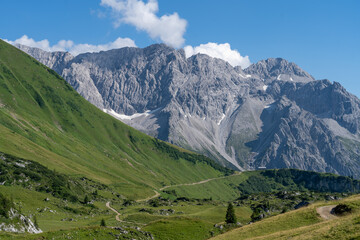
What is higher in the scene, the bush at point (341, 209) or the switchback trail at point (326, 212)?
the bush at point (341, 209)

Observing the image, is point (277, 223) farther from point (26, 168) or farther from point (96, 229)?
point (26, 168)

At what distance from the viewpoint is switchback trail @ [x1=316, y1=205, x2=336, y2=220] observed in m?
58.1

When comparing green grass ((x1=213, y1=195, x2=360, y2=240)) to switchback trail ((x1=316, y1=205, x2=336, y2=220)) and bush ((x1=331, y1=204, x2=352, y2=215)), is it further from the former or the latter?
bush ((x1=331, y1=204, x2=352, y2=215))

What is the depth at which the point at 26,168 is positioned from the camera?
522 ft

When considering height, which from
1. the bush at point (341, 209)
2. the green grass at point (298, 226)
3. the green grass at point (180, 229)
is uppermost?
Answer: the bush at point (341, 209)

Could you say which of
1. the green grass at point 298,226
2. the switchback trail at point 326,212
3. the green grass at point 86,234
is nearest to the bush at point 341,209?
the switchback trail at point 326,212

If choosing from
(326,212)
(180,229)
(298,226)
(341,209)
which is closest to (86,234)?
(180,229)

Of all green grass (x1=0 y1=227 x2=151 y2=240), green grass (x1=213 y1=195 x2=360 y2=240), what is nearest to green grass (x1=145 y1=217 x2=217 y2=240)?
green grass (x1=0 y1=227 x2=151 y2=240)

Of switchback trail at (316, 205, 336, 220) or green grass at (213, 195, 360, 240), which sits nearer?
green grass at (213, 195, 360, 240)

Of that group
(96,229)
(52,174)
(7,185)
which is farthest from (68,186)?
(96,229)

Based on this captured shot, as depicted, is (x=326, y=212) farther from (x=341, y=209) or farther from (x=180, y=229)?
(x=180, y=229)

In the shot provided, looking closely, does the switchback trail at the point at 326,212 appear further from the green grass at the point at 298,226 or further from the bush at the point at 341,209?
the bush at the point at 341,209

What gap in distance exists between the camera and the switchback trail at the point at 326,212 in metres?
58.1

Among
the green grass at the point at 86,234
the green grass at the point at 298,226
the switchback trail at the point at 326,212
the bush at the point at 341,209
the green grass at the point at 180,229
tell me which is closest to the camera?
the green grass at the point at 298,226
